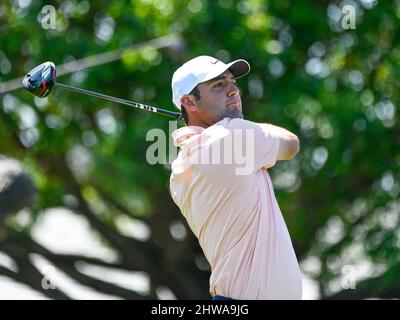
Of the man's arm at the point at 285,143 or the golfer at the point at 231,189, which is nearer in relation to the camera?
the golfer at the point at 231,189

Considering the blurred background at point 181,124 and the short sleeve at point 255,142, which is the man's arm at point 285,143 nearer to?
the short sleeve at point 255,142

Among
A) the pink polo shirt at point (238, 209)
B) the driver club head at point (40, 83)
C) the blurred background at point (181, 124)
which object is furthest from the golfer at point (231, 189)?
the blurred background at point (181, 124)

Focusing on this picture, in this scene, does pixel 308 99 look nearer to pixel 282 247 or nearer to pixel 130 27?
pixel 130 27

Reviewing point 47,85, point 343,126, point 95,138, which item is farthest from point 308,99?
point 47,85

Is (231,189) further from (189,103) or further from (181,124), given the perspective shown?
(181,124)

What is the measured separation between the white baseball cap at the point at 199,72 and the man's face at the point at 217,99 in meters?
0.03

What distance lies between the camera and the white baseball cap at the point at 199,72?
15.7 ft

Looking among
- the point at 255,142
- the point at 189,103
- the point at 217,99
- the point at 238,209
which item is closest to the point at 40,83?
the point at 189,103

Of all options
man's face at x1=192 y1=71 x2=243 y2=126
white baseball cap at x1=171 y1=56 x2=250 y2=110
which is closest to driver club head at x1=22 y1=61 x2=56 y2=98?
white baseball cap at x1=171 y1=56 x2=250 y2=110

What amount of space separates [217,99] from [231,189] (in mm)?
461

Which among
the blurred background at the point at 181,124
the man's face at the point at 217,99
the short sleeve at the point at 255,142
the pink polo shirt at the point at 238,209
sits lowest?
the pink polo shirt at the point at 238,209

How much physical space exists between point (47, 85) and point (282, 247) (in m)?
1.88

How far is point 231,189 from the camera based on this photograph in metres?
4.56

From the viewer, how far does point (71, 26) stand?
1235 cm
